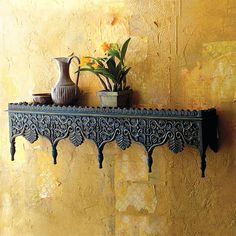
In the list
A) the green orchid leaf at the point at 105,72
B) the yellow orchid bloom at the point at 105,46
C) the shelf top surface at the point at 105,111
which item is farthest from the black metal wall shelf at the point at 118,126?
the yellow orchid bloom at the point at 105,46

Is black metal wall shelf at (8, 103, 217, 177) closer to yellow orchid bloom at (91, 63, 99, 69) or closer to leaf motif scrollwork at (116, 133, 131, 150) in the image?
leaf motif scrollwork at (116, 133, 131, 150)

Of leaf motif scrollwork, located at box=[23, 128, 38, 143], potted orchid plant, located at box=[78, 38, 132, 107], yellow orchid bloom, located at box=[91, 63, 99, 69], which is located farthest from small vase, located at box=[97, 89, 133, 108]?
leaf motif scrollwork, located at box=[23, 128, 38, 143]

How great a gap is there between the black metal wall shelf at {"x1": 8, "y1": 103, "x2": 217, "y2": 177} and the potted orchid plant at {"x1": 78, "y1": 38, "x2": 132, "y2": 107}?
0.08 m

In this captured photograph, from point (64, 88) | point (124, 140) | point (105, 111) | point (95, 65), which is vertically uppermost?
point (95, 65)

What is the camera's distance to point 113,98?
2.22m

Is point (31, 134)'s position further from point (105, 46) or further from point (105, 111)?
point (105, 46)

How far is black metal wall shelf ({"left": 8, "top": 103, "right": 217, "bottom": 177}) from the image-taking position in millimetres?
2035

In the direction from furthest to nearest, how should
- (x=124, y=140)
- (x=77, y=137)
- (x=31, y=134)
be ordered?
(x=31, y=134) → (x=77, y=137) → (x=124, y=140)

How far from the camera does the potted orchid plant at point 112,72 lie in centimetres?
221

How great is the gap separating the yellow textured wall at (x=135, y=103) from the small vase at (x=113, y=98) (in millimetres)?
100

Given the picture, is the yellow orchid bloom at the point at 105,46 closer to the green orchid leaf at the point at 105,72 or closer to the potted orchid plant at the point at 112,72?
the potted orchid plant at the point at 112,72

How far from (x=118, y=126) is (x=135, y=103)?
0.74 ft

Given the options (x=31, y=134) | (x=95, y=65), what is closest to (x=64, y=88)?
(x=95, y=65)

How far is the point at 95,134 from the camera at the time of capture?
88.2 inches
